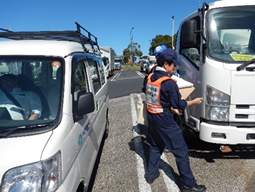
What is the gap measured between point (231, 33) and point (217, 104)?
4.42 feet

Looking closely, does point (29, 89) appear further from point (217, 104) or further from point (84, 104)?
point (217, 104)

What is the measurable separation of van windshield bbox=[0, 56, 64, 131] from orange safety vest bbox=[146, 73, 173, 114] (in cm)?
121

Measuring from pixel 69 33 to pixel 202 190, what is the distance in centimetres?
300

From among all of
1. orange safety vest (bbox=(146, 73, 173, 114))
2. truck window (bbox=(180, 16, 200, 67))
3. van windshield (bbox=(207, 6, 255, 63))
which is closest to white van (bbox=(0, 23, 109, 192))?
orange safety vest (bbox=(146, 73, 173, 114))

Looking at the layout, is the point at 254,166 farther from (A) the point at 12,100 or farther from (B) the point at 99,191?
(A) the point at 12,100

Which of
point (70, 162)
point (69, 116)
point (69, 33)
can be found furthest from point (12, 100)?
point (69, 33)

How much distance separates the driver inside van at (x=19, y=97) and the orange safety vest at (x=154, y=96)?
1.43m

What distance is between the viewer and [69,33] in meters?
3.67

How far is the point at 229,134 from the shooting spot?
3496mm

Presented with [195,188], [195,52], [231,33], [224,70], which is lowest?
[195,188]

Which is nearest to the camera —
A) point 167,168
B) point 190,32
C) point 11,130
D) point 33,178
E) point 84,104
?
point 33,178

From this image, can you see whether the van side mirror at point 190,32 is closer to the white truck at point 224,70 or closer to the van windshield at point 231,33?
the white truck at point 224,70

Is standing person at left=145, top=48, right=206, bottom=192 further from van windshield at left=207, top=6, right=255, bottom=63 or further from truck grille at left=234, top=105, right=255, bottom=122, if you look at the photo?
van windshield at left=207, top=6, right=255, bottom=63

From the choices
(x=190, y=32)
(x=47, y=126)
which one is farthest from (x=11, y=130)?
(x=190, y=32)
